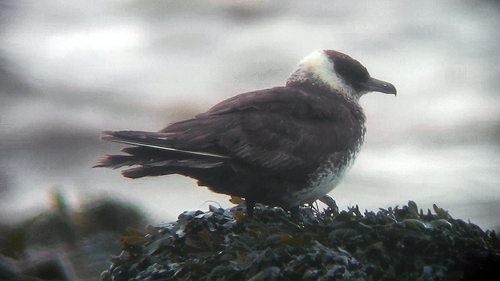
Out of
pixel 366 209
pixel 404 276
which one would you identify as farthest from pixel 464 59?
pixel 404 276

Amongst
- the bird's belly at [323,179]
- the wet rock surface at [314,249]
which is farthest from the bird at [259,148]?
the wet rock surface at [314,249]

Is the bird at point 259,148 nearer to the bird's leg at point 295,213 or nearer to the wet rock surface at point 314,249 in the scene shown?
the bird's leg at point 295,213

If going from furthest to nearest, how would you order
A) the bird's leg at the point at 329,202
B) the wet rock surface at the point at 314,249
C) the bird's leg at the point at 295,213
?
the bird's leg at the point at 329,202
the bird's leg at the point at 295,213
the wet rock surface at the point at 314,249

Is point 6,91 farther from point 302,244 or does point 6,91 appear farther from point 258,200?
point 302,244

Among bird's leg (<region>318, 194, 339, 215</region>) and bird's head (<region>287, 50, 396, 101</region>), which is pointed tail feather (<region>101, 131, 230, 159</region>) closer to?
bird's leg (<region>318, 194, 339, 215</region>)

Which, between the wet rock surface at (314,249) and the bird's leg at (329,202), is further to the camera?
the bird's leg at (329,202)

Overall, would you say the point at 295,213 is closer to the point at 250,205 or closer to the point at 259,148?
the point at 250,205
